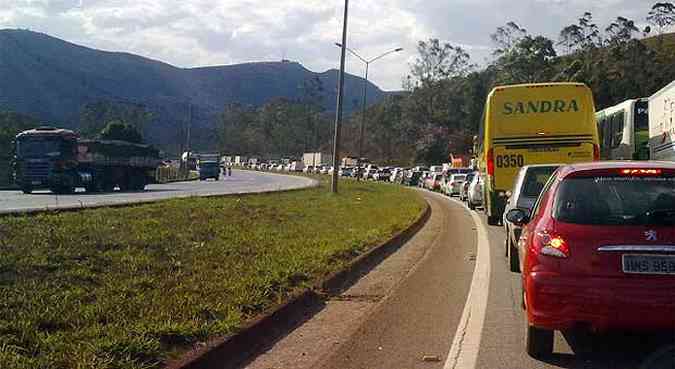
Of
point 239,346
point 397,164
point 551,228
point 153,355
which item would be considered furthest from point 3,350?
point 397,164

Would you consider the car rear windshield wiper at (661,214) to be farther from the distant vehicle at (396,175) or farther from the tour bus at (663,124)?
the distant vehicle at (396,175)

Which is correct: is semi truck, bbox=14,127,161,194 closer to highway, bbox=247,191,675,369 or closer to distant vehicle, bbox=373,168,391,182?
highway, bbox=247,191,675,369

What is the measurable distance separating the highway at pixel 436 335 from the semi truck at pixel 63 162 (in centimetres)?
2637

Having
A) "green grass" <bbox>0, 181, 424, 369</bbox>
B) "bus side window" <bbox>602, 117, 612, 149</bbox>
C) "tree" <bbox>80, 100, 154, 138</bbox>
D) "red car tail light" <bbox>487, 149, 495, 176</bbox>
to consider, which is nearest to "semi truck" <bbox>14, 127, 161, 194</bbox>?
"green grass" <bbox>0, 181, 424, 369</bbox>

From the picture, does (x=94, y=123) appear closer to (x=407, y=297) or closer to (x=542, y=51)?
(x=542, y=51)

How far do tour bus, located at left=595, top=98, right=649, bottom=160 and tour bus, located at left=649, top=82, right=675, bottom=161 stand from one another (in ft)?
8.87

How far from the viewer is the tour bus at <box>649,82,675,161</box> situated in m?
20.6

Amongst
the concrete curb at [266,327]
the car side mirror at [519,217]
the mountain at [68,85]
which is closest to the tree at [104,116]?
the mountain at [68,85]

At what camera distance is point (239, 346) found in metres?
7.39

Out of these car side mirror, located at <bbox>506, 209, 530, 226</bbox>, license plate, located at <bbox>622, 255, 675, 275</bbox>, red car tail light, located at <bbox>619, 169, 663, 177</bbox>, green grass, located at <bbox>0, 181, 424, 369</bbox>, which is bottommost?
green grass, located at <bbox>0, 181, 424, 369</bbox>

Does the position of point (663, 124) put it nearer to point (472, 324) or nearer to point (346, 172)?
point (472, 324)

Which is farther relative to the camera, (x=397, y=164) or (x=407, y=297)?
(x=397, y=164)

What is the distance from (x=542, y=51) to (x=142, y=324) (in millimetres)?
84414

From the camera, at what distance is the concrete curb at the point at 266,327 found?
22.0 feet
